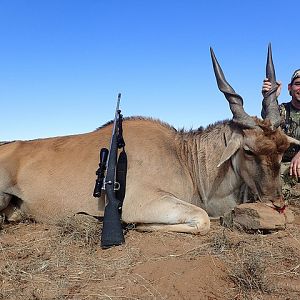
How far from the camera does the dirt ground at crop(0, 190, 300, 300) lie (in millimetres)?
2791

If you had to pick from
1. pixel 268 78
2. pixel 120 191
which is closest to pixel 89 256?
pixel 120 191

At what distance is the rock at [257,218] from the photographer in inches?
166

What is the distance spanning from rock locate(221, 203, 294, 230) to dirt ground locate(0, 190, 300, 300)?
0.25 feet

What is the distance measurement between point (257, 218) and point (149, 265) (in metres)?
1.45

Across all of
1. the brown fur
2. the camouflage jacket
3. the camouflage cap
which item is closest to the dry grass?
the brown fur

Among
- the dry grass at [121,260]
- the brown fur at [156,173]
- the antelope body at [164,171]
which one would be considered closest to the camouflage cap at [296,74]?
the antelope body at [164,171]

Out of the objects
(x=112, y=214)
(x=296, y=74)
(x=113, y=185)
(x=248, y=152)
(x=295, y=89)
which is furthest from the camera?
(x=296, y=74)

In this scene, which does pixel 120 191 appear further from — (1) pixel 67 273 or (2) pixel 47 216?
(1) pixel 67 273

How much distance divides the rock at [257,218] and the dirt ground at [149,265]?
8cm

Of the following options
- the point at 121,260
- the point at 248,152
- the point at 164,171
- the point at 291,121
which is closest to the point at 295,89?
the point at 291,121

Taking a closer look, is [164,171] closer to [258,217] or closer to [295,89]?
[258,217]

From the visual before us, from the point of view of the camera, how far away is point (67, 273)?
3.16 m

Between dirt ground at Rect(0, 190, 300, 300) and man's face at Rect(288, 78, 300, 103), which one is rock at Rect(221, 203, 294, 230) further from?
man's face at Rect(288, 78, 300, 103)

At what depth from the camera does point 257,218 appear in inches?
166
